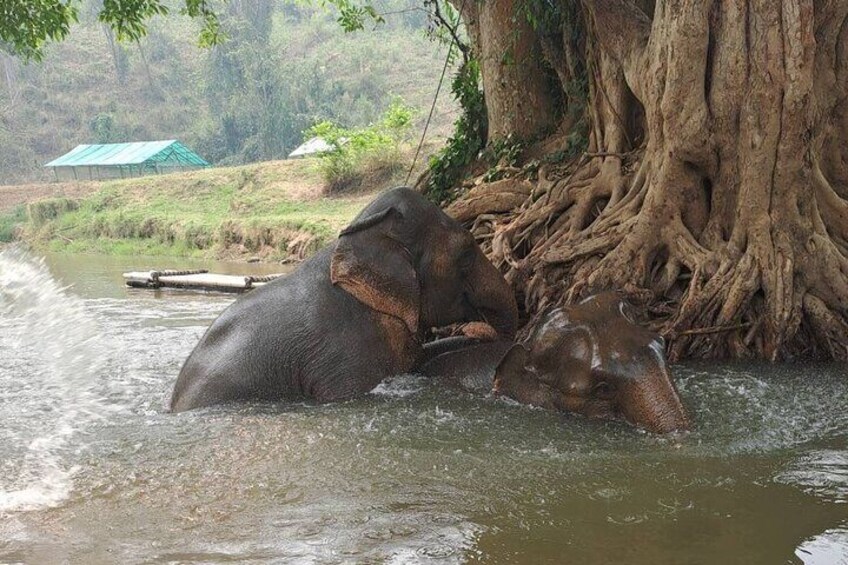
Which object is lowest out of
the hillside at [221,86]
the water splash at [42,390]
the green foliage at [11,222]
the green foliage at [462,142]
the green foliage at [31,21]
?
the green foliage at [11,222]

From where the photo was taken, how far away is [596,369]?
4.64 meters

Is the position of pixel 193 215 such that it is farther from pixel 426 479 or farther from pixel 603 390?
pixel 426 479

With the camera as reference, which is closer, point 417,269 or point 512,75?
point 417,269

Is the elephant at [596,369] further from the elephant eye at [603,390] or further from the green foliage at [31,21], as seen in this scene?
the green foliage at [31,21]

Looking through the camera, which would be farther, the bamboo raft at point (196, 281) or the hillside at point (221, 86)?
the hillside at point (221, 86)

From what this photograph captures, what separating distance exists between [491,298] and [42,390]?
3037 mm

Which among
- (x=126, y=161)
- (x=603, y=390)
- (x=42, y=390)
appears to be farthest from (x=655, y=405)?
(x=126, y=161)

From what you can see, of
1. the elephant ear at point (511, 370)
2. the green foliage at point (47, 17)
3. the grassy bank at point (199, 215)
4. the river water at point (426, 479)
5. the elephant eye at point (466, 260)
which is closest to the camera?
the river water at point (426, 479)

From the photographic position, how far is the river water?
3.19m

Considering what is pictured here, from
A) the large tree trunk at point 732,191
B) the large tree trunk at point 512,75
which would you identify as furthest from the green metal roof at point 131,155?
the large tree trunk at point 732,191

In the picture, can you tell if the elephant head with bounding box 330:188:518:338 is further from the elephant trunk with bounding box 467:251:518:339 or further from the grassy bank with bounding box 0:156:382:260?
the grassy bank with bounding box 0:156:382:260

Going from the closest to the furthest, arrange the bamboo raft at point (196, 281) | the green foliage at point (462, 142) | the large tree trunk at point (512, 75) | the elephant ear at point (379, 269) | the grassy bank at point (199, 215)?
the elephant ear at point (379, 269)
the large tree trunk at point (512, 75)
the green foliage at point (462, 142)
the bamboo raft at point (196, 281)
the grassy bank at point (199, 215)

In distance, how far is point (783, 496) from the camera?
3545mm

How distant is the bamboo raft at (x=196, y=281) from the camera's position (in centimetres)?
1277
